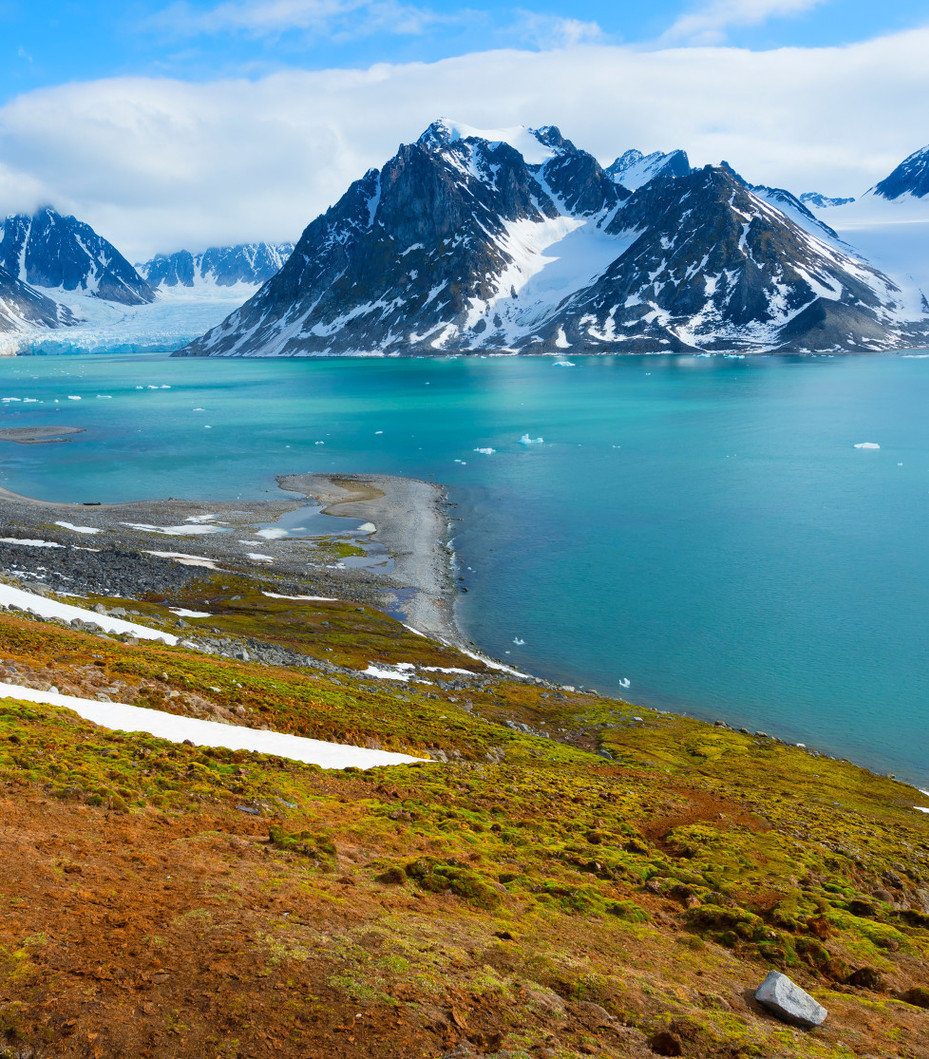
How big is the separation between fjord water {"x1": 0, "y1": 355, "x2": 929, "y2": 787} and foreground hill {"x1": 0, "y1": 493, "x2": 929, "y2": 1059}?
48.8ft

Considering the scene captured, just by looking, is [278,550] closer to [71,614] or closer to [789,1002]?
[71,614]

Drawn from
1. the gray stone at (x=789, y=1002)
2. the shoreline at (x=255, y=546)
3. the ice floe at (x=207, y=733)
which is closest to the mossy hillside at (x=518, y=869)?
the gray stone at (x=789, y=1002)

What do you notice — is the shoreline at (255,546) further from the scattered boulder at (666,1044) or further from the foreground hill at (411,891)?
the scattered boulder at (666,1044)

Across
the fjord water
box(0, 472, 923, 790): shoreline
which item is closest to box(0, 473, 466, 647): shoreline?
box(0, 472, 923, 790): shoreline

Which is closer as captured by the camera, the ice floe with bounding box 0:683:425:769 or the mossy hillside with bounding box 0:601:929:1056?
the mossy hillside with bounding box 0:601:929:1056

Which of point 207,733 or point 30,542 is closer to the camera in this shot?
point 207,733

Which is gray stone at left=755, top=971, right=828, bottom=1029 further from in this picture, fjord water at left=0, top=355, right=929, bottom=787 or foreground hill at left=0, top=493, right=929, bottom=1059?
fjord water at left=0, top=355, right=929, bottom=787

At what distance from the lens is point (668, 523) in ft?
256

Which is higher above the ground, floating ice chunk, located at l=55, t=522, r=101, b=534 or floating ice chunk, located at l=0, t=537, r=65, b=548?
floating ice chunk, located at l=0, t=537, r=65, b=548

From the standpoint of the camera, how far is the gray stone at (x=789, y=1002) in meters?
11.6

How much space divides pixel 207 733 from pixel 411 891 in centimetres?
1012

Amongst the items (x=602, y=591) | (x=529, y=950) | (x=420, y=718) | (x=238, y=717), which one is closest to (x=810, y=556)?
(x=602, y=591)

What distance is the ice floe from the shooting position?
20531 millimetres

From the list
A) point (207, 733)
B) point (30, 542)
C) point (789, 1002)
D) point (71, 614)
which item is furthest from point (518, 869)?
point (30, 542)
